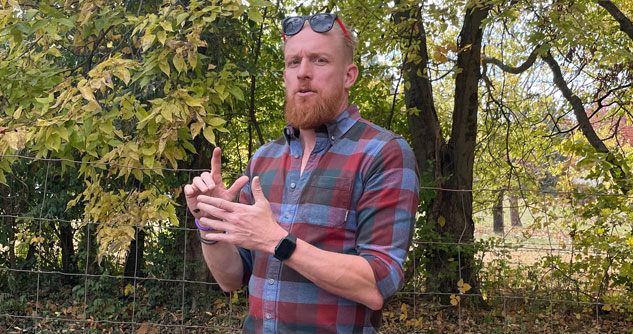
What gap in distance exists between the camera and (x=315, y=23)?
5.31 ft

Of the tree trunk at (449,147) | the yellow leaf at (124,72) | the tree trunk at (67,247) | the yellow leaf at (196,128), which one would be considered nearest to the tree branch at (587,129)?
the tree trunk at (449,147)

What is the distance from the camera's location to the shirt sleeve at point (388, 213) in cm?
138

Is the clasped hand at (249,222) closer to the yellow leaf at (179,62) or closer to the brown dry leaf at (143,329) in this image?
the yellow leaf at (179,62)

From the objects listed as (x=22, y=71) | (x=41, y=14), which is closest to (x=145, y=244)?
(x=22, y=71)

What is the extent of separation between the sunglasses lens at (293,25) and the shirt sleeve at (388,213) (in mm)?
417

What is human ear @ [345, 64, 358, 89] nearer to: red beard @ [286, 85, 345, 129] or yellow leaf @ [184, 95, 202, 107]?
red beard @ [286, 85, 345, 129]

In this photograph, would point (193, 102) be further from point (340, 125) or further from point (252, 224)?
point (252, 224)

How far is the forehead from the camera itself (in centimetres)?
160

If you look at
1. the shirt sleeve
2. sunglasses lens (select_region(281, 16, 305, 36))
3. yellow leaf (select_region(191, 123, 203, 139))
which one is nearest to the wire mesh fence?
yellow leaf (select_region(191, 123, 203, 139))

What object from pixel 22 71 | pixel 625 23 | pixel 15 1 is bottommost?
pixel 22 71

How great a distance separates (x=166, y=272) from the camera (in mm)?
6133

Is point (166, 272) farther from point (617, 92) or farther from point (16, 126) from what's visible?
point (617, 92)

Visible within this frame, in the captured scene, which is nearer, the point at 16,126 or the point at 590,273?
the point at 16,126

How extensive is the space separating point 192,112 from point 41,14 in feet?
4.12
